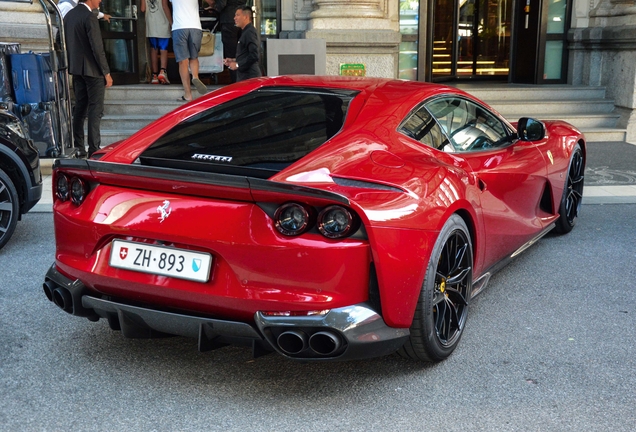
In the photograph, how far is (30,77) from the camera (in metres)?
7.34

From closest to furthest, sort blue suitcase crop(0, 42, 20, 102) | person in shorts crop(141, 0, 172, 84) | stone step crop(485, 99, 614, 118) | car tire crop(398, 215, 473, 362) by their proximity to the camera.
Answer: car tire crop(398, 215, 473, 362)
blue suitcase crop(0, 42, 20, 102)
stone step crop(485, 99, 614, 118)
person in shorts crop(141, 0, 172, 84)

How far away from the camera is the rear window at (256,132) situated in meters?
3.53

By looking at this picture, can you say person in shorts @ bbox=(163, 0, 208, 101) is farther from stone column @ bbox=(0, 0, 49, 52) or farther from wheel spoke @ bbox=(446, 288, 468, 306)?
wheel spoke @ bbox=(446, 288, 468, 306)

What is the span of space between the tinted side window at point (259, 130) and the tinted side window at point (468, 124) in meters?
0.61

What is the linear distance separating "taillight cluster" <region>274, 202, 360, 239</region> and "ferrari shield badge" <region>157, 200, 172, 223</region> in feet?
1.60

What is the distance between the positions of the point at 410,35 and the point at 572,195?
7900 millimetres

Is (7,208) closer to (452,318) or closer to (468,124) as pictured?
(468,124)

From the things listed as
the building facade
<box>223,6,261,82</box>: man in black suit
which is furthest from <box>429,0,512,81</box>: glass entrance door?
<box>223,6,261,82</box>: man in black suit

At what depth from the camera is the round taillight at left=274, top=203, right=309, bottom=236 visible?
3.13 metres

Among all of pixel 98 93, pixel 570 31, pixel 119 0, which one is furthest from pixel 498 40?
pixel 98 93

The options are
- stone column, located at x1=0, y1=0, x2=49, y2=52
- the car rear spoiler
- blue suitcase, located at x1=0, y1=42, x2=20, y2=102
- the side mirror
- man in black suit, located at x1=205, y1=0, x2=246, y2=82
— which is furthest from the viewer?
man in black suit, located at x1=205, y1=0, x2=246, y2=82

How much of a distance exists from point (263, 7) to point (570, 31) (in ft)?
17.6

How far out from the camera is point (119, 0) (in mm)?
12984

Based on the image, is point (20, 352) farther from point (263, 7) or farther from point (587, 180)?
point (263, 7)
